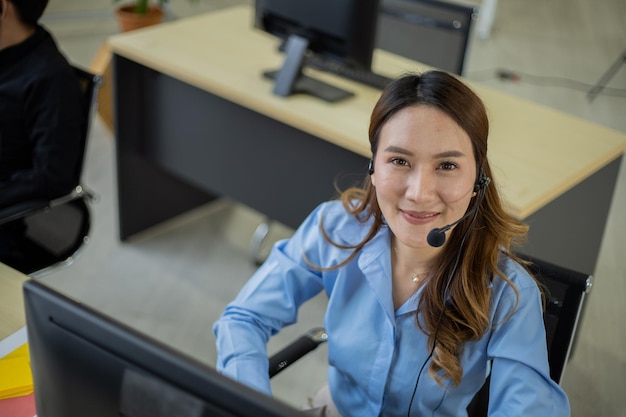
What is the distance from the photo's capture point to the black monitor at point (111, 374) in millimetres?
869

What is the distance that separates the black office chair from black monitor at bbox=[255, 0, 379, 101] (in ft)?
2.02

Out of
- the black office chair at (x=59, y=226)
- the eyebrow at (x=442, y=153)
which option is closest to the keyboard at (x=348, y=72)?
the black office chair at (x=59, y=226)

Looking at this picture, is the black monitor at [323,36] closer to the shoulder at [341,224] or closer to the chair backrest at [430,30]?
the chair backrest at [430,30]

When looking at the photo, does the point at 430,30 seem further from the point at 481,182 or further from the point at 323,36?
the point at 481,182

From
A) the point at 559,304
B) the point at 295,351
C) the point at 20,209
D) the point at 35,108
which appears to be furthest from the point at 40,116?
the point at 559,304

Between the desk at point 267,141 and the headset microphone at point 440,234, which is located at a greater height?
the headset microphone at point 440,234

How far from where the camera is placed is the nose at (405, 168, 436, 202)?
1.38 m

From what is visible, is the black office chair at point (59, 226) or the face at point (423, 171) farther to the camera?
the black office chair at point (59, 226)

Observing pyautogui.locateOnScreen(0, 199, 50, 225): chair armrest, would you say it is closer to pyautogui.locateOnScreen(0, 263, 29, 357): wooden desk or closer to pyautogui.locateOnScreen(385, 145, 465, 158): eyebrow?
pyautogui.locateOnScreen(0, 263, 29, 357): wooden desk

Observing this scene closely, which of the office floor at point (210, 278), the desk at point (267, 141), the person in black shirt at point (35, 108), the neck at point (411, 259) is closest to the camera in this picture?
the neck at point (411, 259)

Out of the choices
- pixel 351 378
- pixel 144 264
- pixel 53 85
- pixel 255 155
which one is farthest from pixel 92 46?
pixel 351 378

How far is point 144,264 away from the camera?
127 inches

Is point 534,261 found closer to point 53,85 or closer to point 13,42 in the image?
point 53,85

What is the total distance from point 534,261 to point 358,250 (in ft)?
1.05
